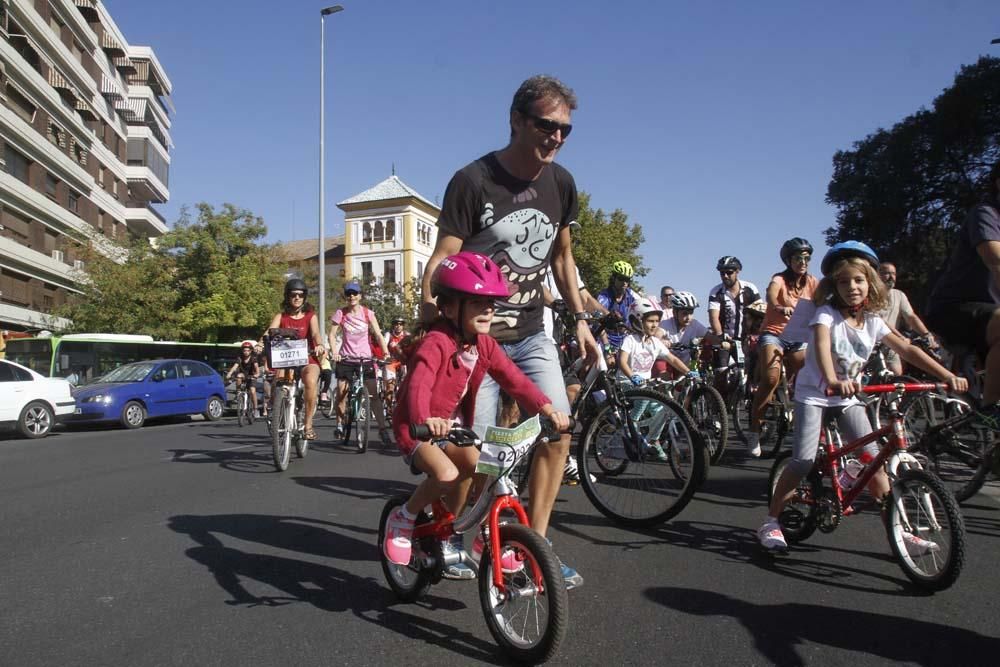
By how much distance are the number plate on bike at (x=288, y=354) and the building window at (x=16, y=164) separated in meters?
34.9

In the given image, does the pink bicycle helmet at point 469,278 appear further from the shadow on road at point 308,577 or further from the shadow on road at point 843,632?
the shadow on road at point 843,632

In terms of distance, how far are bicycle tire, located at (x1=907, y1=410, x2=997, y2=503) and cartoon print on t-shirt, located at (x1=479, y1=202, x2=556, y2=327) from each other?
7.00 ft

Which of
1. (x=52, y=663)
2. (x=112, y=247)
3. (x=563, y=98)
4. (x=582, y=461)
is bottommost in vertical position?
(x=52, y=663)

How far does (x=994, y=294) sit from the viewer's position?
15.0 ft

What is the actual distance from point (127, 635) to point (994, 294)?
4.54 meters

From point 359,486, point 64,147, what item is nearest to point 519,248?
point 359,486

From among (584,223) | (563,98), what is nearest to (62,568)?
(563,98)

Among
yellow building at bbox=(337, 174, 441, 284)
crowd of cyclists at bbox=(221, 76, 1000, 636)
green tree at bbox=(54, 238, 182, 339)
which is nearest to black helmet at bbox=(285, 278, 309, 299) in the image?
crowd of cyclists at bbox=(221, 76, 1000, 636)

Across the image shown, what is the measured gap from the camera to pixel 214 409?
68.0 ft

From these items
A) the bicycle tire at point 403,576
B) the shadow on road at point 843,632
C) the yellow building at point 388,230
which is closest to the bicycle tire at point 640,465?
the shadow on road at point 843,632

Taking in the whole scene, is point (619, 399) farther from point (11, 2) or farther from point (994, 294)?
point (11, 2)

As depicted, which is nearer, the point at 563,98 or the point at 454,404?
the point at 454,404

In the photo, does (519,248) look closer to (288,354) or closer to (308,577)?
(308,577)

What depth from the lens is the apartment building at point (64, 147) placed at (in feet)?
122
